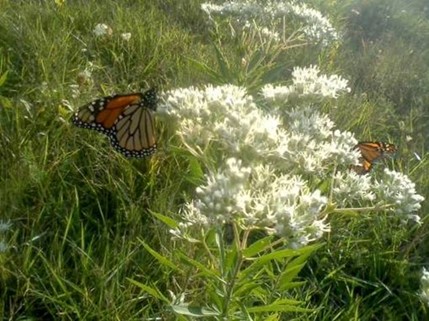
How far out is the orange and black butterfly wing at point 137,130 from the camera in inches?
114

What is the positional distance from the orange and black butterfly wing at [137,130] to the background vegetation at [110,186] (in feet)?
0.30

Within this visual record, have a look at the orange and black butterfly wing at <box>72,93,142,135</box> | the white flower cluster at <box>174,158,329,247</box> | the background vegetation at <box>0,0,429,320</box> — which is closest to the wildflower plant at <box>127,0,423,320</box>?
the white flower cluster at <box>174,158,329,247</box>

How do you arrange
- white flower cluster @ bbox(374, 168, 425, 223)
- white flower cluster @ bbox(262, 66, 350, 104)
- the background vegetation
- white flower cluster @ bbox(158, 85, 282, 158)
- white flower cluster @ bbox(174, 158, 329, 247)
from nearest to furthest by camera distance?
white flower cluster @ bbox(174, 158, 329, 247) → white flower cluster @ bbox(158, 85, 282, 158) → white flower cluster @ bbox(374, 168, 425, 223) → the background vegetation → white flower cluster @ bbox(262, 66, 350, 104)

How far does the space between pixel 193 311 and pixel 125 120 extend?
1.31 m

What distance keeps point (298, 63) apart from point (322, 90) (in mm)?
2497

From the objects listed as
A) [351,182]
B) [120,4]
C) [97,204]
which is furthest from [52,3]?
[351,182]

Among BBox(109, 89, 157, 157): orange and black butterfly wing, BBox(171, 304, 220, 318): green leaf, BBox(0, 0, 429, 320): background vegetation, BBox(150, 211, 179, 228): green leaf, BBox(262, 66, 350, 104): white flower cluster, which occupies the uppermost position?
BBox(262, 66, 350, 104): white flower cluster

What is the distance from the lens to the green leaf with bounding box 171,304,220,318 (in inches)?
76.0

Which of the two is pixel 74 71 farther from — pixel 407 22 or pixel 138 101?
pixel 407 22

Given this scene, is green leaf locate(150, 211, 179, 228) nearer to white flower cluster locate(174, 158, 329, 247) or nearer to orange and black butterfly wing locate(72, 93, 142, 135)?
white flower cluster locate(174, 158, 329, 247)

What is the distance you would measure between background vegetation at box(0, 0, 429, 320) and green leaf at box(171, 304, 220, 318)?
29cm

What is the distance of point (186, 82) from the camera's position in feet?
12.3

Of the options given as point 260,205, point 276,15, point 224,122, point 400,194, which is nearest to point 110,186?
point 224,122

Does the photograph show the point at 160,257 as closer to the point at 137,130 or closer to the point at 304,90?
the point at 304,90
